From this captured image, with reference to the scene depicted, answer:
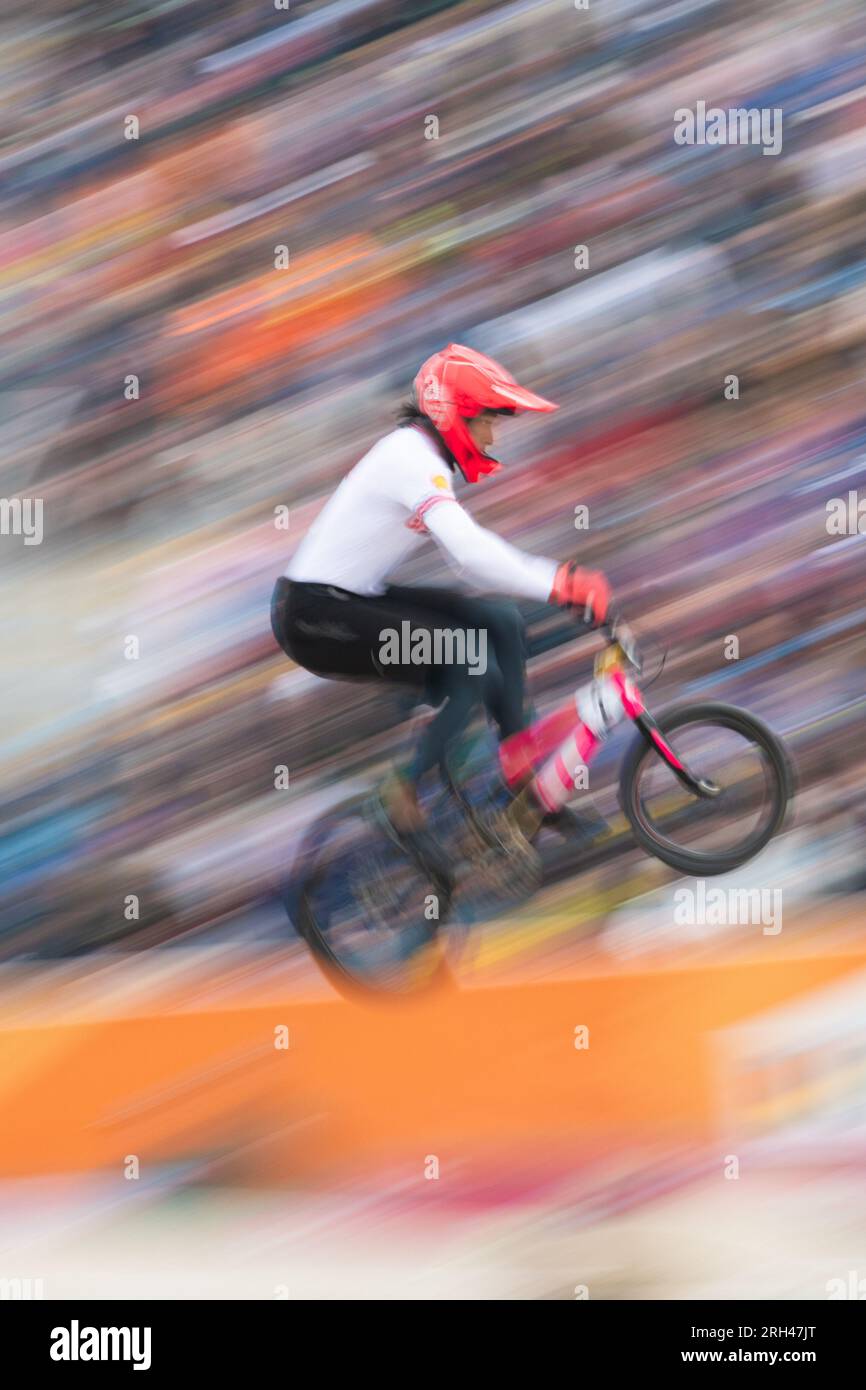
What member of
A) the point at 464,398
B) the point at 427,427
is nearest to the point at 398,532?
the point at 427,427

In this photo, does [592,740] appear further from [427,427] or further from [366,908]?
[427,427]

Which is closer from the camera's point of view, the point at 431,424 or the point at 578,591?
the point at 578,591

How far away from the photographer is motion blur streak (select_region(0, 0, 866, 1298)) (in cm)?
617

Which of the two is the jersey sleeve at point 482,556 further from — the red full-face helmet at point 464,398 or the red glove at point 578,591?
the red full-face helmet at point 464,398

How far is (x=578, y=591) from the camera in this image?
5250mm

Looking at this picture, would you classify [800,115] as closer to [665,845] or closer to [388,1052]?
[665,845]

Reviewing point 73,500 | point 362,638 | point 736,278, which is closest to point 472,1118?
point 362,638

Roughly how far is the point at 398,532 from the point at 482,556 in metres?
0.34

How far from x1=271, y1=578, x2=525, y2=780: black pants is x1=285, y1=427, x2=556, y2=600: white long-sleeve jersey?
7cm

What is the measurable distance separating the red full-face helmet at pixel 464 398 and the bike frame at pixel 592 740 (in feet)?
2.14

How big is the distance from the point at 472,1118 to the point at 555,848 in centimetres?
89

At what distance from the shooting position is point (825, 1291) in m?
5.75

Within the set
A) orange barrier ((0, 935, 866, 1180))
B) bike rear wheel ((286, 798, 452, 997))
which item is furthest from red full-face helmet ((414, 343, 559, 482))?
orange barrier ((0, 935, 866, 1180))

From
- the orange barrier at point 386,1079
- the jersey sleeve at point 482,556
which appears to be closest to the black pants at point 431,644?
the jersey sleeve at point 482,556
